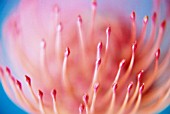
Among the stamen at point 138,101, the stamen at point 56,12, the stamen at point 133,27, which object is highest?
the stamen at point 56,12

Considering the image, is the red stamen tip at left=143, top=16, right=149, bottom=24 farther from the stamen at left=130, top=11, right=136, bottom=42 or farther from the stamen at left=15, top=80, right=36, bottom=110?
the stamen at left=15, top=80, right=36, bottom=110

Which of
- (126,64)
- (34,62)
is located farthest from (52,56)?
(126,64)

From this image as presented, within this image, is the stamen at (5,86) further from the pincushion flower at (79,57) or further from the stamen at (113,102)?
the stamen at (113,102)

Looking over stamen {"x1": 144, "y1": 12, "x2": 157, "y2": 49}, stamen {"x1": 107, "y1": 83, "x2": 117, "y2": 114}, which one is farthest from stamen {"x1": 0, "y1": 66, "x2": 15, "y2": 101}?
stamen {"x1": 144, "y1": 12, "x2": 157, "y2": 49}

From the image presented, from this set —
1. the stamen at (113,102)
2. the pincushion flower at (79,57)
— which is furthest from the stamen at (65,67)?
the stamen at (113,102)

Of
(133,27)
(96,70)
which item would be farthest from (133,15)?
(96,70)

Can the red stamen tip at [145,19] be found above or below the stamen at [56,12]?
below

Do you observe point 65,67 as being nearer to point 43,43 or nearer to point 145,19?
point 43,43

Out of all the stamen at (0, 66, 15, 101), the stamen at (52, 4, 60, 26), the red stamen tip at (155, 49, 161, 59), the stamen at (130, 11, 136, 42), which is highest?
the stamen at (52, 4, 60, 26)
